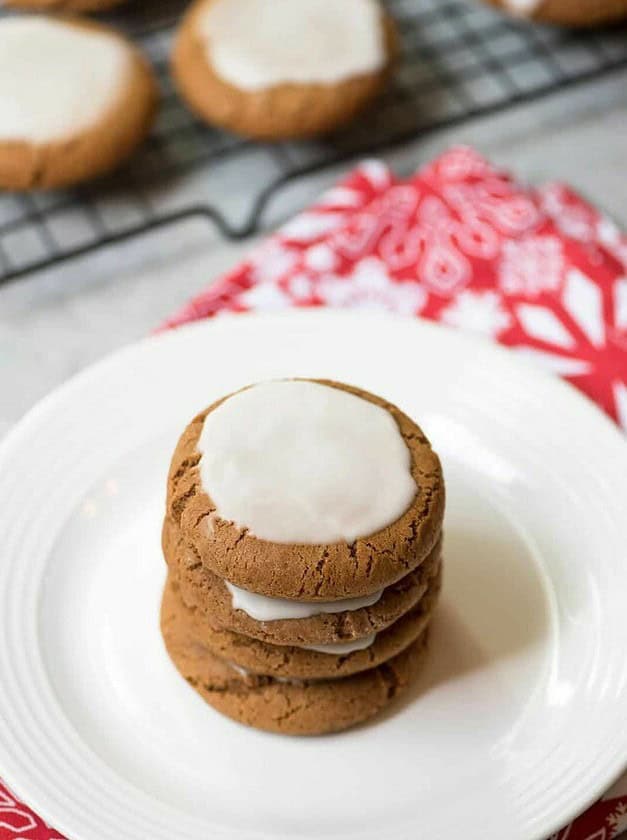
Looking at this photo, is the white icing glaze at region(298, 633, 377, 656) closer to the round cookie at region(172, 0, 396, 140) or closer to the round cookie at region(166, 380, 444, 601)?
the round cookie at region(166, 380, 444, 601)

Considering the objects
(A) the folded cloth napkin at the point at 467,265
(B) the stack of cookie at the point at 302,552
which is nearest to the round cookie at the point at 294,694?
(B) the stack of cookie at the point at 302,552

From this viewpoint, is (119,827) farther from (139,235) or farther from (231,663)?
(139,235)

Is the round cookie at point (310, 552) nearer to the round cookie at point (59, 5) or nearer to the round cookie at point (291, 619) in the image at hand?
the round cookie at point (291, 619)

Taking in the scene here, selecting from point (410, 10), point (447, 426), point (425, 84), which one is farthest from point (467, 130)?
point (447, 426)

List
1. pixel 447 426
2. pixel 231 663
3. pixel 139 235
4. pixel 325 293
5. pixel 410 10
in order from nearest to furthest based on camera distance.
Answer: pixel 231 663 < pixel 447 426 < pixel 325 293 < pixel 139 235 < pixel 410 10

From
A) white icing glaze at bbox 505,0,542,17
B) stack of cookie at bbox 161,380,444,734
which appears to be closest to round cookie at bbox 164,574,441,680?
stack of cookie at bbox 161,380,444,734
